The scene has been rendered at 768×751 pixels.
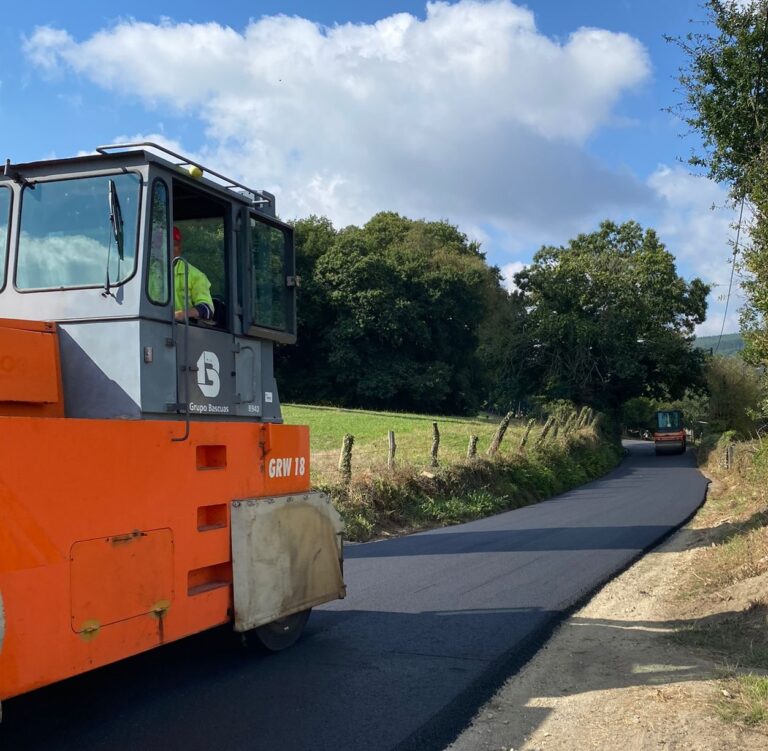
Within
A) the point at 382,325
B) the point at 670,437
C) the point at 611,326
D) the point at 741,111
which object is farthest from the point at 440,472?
the point at 382,325

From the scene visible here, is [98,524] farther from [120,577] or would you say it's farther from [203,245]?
[203,245]

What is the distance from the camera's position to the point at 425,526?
50.7ft

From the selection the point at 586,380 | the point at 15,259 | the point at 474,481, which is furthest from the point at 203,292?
the point at 586,380

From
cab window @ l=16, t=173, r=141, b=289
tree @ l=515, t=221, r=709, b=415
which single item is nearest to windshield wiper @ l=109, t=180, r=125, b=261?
cab window @ l=16, t=173, r=141, b=289

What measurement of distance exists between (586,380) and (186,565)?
41.4m

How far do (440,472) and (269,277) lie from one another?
12.2 meters

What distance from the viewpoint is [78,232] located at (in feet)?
15.9

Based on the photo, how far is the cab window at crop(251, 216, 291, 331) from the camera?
5.78 meters

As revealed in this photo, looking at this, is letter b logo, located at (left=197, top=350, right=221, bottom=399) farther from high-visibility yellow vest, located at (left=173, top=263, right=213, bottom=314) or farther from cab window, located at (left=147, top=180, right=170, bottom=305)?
cab window, located at (left=147, top=180, right=170, bottom=305)

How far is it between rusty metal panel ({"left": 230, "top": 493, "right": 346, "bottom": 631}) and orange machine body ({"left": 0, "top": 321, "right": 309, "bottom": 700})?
0.34ft

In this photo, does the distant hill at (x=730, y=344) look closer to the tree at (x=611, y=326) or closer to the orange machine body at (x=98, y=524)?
the tree at (x=611, y=326)

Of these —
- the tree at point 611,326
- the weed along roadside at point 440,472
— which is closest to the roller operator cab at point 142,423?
the weed along roadside at point 440,472

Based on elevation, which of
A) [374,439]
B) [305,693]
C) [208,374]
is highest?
[208,374]

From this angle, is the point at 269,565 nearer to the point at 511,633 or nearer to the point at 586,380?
the point at 511,633
